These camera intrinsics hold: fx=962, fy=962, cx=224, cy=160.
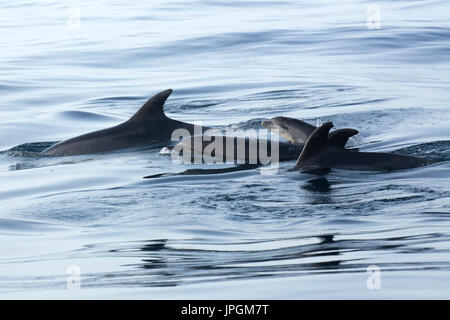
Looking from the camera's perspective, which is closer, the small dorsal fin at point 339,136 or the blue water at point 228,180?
the blue water at point 228,180

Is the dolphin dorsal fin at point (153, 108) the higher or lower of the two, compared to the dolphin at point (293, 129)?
higher

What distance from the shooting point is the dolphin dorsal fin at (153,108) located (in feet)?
39.0

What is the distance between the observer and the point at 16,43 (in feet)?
87.8

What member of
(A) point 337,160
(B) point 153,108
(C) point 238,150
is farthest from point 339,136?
(B) point 153,108

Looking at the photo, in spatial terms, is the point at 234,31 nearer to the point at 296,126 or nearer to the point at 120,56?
the point at 120,56

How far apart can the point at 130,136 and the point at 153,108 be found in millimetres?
480

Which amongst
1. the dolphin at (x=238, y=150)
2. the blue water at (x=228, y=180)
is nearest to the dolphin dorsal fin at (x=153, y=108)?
the blue water at (x=228, y=180)

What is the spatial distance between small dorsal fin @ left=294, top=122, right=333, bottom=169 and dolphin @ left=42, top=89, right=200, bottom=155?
2.48 meters

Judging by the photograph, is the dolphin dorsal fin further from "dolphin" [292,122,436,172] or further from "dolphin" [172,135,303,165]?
"dolphin" [292,122,436,172]

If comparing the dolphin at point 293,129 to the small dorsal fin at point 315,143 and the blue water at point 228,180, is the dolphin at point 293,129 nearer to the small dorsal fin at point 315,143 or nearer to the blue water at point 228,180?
the blue water at point 228,180

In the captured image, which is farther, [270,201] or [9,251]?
[270,201]

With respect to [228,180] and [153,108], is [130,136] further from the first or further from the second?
[228,180]
